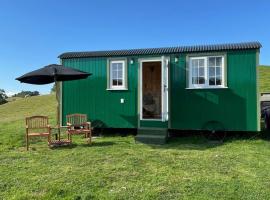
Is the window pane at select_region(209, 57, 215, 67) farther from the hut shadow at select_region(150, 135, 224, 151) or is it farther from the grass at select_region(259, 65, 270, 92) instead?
the grass at select_region(259, 65, 270, 92)

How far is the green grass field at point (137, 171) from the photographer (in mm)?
4605

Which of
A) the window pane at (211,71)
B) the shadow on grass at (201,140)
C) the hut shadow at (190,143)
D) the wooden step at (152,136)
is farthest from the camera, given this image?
the window pane at (211,71)

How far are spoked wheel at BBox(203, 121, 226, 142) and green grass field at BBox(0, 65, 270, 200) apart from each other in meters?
0.62

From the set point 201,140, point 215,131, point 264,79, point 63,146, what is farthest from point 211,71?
point 264,79

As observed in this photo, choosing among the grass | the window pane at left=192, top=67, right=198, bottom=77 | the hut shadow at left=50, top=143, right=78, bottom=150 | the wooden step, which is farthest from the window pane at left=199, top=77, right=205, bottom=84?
the grass

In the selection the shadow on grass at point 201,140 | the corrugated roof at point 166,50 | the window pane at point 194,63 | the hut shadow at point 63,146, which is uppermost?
the corrugated roof at point 166,50

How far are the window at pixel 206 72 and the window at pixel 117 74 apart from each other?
2234mm

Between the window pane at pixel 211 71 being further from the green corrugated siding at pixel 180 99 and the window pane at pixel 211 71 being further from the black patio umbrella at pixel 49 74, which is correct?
the black patio umbrella at pixel 49 74

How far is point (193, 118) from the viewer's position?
9.62 metres

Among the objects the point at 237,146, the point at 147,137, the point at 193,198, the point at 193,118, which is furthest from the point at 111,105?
the point at 193,198

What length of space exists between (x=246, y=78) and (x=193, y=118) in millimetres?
1976

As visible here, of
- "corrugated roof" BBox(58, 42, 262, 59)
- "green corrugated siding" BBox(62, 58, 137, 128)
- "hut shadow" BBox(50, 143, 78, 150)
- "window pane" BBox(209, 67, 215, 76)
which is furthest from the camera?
"green corrugated siding" BBox(62, 58, 137, 128)

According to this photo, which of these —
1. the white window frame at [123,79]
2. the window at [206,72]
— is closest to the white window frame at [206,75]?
the window at [206,72]

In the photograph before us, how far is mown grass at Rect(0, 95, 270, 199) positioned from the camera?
15.1ft
